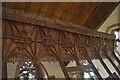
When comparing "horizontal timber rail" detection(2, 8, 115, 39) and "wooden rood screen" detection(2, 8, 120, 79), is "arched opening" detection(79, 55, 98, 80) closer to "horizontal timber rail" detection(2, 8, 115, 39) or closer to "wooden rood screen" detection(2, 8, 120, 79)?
"wooden rood screen" detection(2, 8, 120, 79)

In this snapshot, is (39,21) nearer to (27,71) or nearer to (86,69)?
(27,71)

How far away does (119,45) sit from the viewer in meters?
4.11

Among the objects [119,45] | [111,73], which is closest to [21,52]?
[111,73]

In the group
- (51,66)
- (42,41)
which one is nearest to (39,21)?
(42,41)

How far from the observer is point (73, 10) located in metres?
4.63

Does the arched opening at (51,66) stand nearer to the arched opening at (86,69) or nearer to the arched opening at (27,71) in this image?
A: the arched opening at (27,71)

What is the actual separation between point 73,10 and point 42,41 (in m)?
2.50

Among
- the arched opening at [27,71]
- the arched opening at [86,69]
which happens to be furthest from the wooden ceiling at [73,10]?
the arched opening at [27,71]

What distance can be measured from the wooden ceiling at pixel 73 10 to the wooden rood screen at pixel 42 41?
60.2 inches

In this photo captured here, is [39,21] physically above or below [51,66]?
above

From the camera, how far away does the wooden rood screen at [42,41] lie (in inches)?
77.4

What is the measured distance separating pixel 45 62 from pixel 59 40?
1.25 feet

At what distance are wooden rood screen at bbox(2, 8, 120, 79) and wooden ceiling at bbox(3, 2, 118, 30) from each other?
1528mm

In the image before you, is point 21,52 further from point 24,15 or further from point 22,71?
point 24,15
